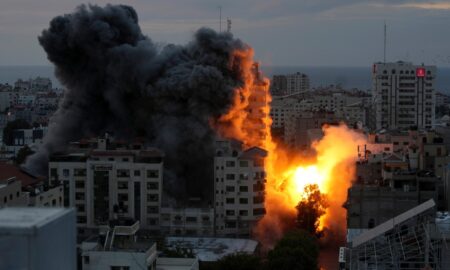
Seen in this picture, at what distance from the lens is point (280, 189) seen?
3036 cm

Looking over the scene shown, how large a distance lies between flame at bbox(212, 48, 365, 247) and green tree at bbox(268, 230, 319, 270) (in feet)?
16.9

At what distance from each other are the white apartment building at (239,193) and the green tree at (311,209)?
131 cm

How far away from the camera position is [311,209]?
2653 centimetres

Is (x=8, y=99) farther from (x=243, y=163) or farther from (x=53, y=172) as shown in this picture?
(x=243, y=163)

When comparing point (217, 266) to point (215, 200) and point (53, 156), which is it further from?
point (53, 156)

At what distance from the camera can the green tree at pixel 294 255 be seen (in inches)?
780

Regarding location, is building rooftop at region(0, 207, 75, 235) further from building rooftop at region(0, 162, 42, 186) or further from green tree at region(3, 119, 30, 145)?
green tree at region(3, 119, 30, 145)

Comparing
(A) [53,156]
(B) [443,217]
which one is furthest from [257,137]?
(B) [443,217]

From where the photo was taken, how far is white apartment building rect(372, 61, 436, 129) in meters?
52.6

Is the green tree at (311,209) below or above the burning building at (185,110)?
below

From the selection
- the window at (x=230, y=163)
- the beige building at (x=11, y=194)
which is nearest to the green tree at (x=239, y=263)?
the beige building at (x=11, y=194)

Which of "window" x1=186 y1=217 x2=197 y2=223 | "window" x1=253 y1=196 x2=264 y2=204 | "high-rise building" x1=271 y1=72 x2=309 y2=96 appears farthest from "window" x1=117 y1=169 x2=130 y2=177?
"high-rise building" x1=271 y1=72 x2=309 y2=96

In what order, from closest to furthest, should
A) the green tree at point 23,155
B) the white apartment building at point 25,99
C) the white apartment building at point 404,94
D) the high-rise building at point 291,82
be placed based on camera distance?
the green tree at point 23,155 → the white apartment building at point 404,94 → the white apartment building at point 25,99 → the high-rise building at point 291,82

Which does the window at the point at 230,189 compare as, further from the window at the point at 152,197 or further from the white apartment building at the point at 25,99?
the white apartment building at the point at 25,99
